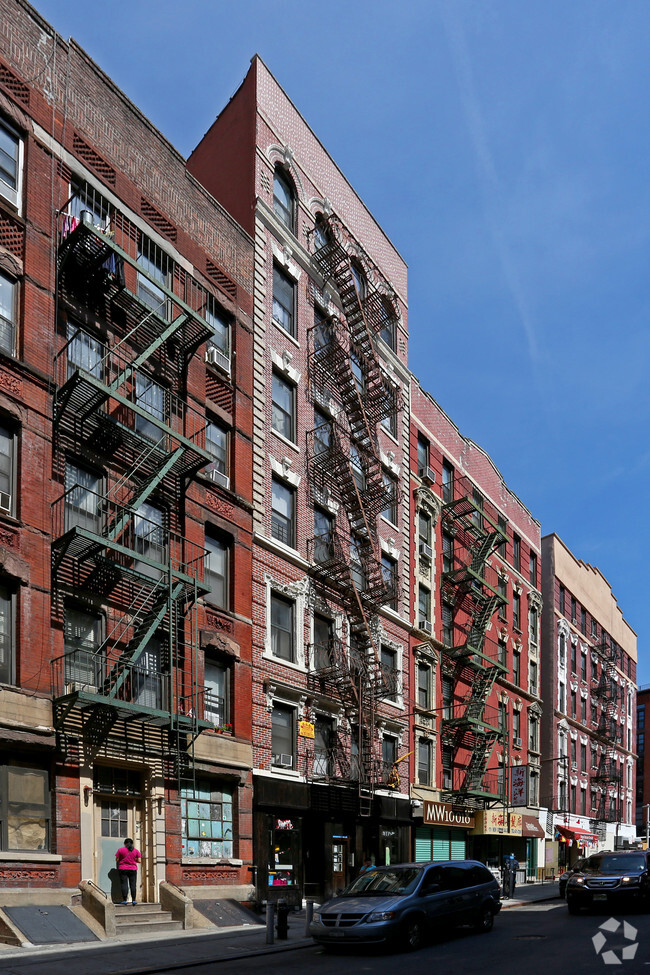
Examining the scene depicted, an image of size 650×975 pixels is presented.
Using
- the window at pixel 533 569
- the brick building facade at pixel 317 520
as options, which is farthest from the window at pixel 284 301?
the window at pixel 533 569

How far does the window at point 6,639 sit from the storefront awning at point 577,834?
44213 millimetres

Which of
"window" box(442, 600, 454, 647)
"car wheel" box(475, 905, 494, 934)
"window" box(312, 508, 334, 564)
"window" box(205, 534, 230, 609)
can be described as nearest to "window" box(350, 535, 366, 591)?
"window" box(312, 508, 334, 564)

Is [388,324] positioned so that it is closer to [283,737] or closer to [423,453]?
[423,453]

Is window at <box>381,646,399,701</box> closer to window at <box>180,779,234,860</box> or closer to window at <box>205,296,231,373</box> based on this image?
window at <box>180,779,234,860</box>

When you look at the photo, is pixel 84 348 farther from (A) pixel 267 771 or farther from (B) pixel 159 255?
(A) pixel 267 771

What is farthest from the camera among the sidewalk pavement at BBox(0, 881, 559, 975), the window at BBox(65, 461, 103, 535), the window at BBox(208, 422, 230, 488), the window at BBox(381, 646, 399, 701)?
the window at BBox(381, 646, 399, 701)

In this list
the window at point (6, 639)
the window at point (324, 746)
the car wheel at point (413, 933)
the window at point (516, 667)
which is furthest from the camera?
the window at point (516, 667)

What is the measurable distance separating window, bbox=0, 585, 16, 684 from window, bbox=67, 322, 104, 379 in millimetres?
5715

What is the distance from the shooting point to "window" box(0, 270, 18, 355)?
21.9 meters

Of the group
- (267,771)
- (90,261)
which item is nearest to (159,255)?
(90,261)

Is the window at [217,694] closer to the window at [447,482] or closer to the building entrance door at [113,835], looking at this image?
the building entrance door at [113,835]

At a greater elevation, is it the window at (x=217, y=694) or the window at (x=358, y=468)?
the window at (x=358, y=468)

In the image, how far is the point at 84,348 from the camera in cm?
2433

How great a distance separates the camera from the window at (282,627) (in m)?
30.8
